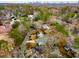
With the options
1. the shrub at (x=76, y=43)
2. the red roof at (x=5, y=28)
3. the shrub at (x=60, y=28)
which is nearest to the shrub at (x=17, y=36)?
the red roof at (x=5, y=28)

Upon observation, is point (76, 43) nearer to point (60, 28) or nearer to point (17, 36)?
point (60, 28)

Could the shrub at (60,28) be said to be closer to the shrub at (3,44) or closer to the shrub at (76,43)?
the shrub at (76,43)

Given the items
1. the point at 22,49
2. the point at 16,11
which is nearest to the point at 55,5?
the point at 16,11

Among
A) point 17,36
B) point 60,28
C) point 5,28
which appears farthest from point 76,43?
point 5,28

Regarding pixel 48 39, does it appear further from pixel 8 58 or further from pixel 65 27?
pixel 8 58

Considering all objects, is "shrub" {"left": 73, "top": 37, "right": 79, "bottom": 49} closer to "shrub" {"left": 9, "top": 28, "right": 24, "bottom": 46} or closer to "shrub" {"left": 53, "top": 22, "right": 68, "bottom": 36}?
"shrub" {"left": 53, "top": 22, "right": 68, "bottom": 36}

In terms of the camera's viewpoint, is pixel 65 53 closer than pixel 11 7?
Yes

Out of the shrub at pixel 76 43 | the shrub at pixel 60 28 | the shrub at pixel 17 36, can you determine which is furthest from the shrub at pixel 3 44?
the shrub at pixel 76 43

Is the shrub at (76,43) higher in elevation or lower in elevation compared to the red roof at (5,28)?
lower

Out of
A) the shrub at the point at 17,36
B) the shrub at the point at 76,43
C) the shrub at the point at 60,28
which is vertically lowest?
the shrub at the point at 76,43

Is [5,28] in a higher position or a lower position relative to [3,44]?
higher

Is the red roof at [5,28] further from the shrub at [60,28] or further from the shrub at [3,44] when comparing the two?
the shrub at [60,28]
